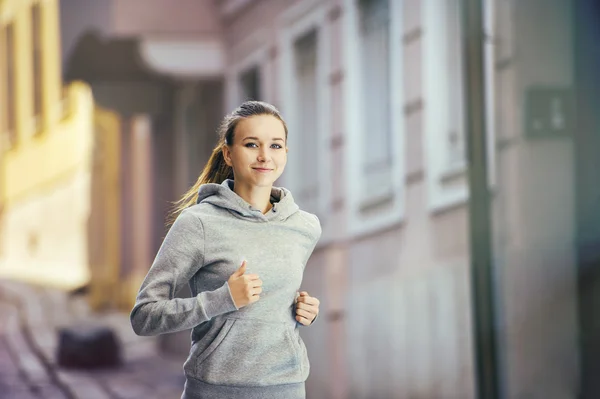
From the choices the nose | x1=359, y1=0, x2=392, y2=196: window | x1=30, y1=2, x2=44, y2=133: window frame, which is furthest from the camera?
x1=30, y1=2, x2=44, y2=133: window frame

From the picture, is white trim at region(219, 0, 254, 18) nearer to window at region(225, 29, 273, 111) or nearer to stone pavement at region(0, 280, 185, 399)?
window at region(225, 29, 273, 111)

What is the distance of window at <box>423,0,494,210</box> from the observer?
23.7 feet

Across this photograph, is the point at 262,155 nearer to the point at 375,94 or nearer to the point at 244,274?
the point at 244,274

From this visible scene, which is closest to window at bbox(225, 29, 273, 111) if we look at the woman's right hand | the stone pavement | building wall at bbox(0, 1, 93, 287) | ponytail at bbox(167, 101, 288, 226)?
the stone pavement

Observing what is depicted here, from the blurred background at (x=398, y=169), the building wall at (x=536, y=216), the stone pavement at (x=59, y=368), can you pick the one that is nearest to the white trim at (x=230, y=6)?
the blurred background at (x=398, y=169)

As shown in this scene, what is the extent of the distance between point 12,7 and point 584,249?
22004 millimetres

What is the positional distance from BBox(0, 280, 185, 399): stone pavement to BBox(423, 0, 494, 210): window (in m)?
3.29

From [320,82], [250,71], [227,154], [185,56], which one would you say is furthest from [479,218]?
[185,56]

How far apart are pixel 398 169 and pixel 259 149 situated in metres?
5.60

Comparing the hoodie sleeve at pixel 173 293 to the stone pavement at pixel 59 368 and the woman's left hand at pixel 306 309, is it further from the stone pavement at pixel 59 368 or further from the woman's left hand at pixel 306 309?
the stone pavement at pixel 59 368

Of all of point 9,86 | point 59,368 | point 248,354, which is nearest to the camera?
point 248,354

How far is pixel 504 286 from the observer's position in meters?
6.65

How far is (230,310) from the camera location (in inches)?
87.6

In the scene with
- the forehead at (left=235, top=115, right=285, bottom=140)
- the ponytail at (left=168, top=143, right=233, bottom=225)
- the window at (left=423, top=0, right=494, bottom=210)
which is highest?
the window at (left=423, top=0, right=494, bottom=210)
